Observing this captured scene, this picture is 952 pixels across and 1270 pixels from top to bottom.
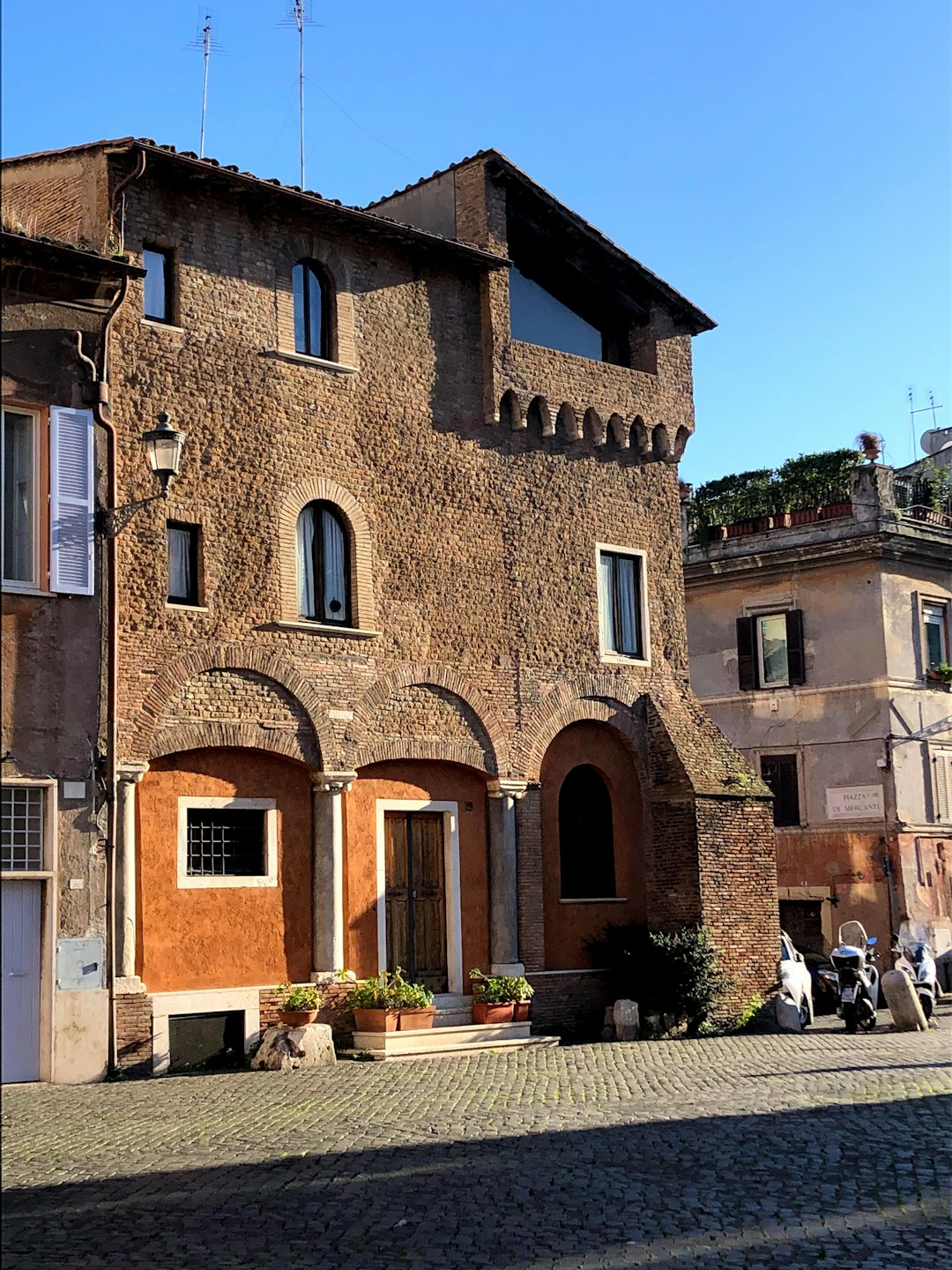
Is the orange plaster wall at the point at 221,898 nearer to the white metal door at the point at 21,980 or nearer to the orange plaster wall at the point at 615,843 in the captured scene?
the white metal door at the point at 21,980

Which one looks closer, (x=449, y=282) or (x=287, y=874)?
(x=287, y=874)

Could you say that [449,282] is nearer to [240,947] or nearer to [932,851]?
[240,947]

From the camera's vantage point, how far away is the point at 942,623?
1309 inches

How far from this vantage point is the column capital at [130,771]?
55.2 feet

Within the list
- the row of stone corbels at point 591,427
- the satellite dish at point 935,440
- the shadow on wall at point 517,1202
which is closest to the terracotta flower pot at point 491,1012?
the shadow on wall at point 517,1202

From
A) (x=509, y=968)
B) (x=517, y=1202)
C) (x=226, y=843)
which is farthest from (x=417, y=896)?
(x=517, y=1202)

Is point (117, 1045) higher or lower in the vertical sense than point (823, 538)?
lower

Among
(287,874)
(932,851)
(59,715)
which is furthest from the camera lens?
(932,851)

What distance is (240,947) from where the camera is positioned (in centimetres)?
1800

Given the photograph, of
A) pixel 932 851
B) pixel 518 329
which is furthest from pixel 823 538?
pixel 518 329

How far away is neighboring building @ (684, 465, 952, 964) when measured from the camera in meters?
31.2

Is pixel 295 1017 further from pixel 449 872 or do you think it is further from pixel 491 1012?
pixel 449 872

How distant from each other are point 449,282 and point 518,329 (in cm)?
161

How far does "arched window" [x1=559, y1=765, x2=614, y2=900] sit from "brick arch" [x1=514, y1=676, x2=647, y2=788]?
73 cm
